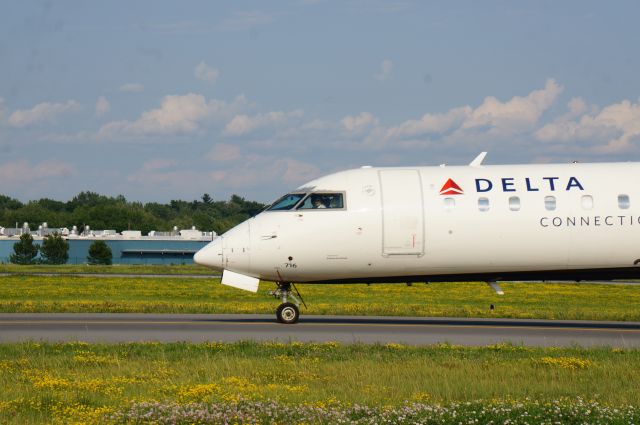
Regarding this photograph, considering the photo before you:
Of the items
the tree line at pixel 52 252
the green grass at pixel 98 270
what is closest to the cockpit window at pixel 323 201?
the green grass at pixel 98 270

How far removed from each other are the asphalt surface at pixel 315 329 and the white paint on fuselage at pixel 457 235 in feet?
5.36

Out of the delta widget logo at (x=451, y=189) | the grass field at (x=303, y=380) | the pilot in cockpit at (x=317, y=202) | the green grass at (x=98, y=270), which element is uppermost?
the delta widget logo at (x=451, y=189)

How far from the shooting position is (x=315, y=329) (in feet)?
80.6

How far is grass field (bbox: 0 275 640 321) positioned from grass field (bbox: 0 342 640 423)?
39.1 ft

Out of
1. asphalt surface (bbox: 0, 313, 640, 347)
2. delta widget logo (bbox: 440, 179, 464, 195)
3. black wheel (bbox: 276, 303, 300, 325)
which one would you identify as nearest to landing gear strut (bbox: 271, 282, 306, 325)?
black wheel (bbox: 276, 303, 300, 325)

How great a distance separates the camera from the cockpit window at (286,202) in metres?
25.5

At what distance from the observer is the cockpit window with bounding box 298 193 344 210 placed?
2544 centimetres

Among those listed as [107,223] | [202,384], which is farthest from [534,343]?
[107,223]

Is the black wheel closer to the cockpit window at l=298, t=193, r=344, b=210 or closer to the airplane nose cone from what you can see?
the airplane nose cone

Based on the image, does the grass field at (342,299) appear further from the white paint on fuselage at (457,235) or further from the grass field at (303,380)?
the grass field at (303,380)

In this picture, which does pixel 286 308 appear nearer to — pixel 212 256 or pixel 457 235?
pixel 212 256

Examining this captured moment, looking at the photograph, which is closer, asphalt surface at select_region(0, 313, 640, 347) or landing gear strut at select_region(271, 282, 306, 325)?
asphalt surface at select_region(0, 313, 640, 347)

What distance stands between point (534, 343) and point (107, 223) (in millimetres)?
176998

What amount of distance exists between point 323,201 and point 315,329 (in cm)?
339
